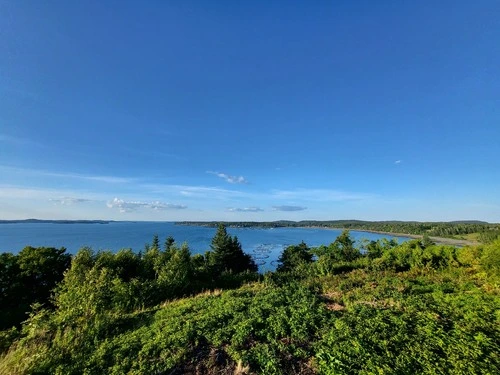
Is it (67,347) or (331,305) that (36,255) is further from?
(331,305)

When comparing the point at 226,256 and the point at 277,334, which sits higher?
the point at 277,334

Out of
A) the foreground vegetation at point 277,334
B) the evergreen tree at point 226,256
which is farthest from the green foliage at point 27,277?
the evergreen tree at point 226,256

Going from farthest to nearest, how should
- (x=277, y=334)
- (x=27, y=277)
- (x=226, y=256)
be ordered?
(x=226, y=256), (x=27, y=277), (x=277, y=334)

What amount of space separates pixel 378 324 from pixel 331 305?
2.49 meters

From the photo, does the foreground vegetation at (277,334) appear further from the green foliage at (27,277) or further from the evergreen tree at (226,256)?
the evergreen tree at (226,256)

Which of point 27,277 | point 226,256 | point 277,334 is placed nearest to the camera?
point 277,334

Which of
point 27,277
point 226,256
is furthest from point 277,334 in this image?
point 226,256

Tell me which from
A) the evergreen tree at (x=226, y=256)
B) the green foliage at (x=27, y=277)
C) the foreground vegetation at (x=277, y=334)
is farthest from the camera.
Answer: the evergreen tree at (x=226, y=256)

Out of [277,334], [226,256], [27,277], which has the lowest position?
[226,256]

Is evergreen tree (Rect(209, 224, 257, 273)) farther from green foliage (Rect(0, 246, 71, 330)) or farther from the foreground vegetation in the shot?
the foreground vegetation

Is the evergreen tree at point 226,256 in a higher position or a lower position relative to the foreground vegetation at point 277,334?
lower

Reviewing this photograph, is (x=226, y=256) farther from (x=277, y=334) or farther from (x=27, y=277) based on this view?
(x=277, y=334)

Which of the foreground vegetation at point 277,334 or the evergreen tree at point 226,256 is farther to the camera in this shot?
the evergreen tree at point 226,256

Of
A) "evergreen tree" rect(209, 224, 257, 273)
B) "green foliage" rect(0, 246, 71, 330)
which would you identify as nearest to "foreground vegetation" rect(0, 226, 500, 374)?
"green foliage" rect(0, 246, 71, 330)
